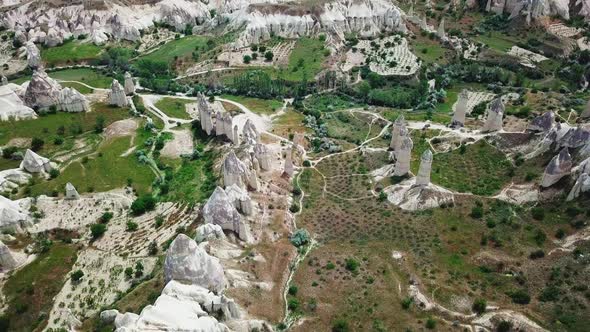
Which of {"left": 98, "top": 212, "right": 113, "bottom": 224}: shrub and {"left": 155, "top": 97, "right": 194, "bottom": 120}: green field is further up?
{"left": 98, "top": 212, "right": 113, "bottom": 224}: shrub

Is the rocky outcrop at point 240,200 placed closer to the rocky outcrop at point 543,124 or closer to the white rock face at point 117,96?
the rocky outcrop at point 543,124

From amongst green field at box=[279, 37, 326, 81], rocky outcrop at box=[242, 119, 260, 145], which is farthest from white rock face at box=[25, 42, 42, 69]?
rocky outcrop at box=[242, 119, 260, 145]

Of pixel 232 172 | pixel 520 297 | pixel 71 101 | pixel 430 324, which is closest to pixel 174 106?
pixel 71 101

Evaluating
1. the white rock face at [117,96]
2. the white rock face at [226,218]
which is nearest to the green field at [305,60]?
the white rock face at [117,96]

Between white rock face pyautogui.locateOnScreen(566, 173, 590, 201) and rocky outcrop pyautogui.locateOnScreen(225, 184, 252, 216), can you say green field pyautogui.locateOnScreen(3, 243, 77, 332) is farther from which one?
white rock face pyautogui.locateOnScreen(566, 173, 590, 201)

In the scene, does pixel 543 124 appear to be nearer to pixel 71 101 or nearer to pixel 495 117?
pixel 495 117

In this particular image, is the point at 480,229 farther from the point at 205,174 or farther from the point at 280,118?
the point at 280,118
